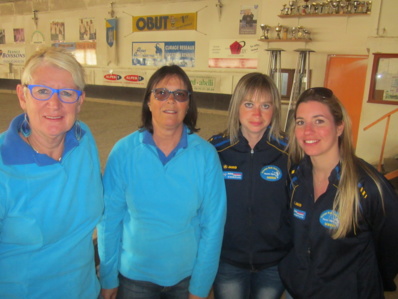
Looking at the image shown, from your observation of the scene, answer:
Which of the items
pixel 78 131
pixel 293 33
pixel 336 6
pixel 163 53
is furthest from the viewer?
pixel 163 53

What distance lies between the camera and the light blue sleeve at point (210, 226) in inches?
62.1

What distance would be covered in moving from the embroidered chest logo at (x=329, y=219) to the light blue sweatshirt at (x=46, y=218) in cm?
113

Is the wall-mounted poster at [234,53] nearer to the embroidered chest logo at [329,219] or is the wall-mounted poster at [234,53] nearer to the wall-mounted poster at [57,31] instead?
the wall-mounted poster at [57,31]

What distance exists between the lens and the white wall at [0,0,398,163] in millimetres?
6062

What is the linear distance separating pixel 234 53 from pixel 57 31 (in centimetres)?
905

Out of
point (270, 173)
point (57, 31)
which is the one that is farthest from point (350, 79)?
point (57, 31)

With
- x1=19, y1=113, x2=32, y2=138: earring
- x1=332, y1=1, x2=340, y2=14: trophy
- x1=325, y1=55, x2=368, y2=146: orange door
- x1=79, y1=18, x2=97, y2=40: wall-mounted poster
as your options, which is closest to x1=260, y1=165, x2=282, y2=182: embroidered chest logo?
x1=19, y1=113, x2=32, y2=138: earring

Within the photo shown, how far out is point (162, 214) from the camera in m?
1.55

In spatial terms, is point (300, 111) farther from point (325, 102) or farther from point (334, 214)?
point (334, 214)

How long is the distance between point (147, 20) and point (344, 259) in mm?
12541

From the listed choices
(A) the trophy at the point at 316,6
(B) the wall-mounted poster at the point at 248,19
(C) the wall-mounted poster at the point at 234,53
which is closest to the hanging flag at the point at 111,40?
(C) the wall-mounted poster at the point at 234,53

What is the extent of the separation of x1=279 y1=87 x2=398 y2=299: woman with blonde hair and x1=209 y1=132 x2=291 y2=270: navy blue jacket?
84mm

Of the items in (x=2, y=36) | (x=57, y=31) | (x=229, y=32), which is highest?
(x=57, y=31)

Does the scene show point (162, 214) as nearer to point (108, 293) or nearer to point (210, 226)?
point (210, 226)
